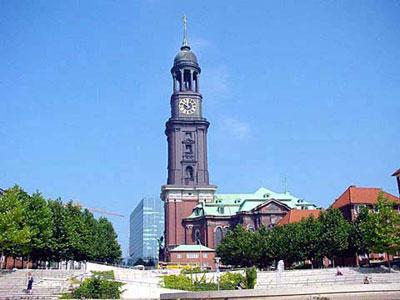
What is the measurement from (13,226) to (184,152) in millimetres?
57149

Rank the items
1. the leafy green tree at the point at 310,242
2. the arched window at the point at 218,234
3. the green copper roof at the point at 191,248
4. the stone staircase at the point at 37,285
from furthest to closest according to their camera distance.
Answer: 1. the arched window at the point at 218,234
2. the green copper roof at the point at 191,248
3. the leafy green tree at the point at 310,242
4. the stone staircase at the point at 37,285

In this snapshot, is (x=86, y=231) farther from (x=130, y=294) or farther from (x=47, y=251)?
(x=130, y=294)

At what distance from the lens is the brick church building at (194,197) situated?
317 feet

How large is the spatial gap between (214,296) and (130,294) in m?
16.8

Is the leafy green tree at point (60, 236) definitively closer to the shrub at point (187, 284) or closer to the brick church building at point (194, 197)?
the shrub at point (187, 284)

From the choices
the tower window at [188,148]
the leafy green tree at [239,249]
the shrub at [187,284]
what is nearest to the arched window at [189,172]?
the tower window at [188,148]

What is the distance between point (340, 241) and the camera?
61844 millimetres

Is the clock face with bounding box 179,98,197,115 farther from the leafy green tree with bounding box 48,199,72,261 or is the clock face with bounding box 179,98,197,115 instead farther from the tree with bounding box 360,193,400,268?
the tree with bounding box 360,193,400,268

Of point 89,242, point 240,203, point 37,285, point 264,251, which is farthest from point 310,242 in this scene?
point 240,203

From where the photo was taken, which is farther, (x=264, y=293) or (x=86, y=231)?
(x=86, y=231)

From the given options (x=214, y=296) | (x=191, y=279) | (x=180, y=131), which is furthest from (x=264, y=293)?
(x=180, y=131)

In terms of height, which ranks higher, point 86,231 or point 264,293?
point 86,231

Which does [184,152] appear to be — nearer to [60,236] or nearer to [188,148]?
[188,148]

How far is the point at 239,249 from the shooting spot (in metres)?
73.6
